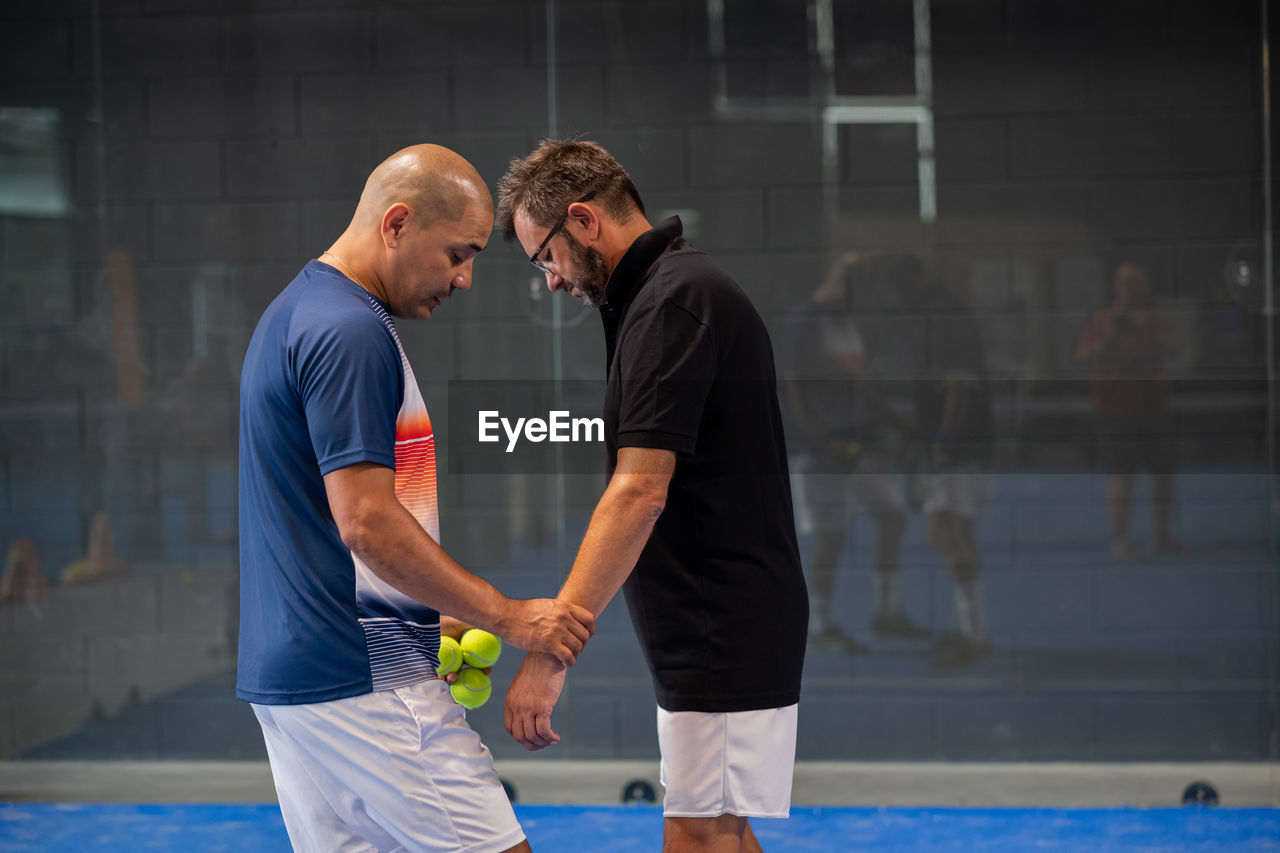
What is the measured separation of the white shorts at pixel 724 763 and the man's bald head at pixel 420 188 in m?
0.86

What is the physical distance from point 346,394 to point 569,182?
2.15 ft

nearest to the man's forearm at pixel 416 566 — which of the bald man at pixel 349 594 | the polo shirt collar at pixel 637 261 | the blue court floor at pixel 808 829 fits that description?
the bald man at pixel 349 594

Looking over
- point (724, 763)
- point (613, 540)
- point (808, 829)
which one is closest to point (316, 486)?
point (613, 540)

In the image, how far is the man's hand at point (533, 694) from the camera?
72.7 inches

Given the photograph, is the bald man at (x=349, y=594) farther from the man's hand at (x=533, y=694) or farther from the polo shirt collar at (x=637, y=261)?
the polo shirt collar at (x=637, y=261)

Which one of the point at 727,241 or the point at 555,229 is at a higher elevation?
the point at 727,241

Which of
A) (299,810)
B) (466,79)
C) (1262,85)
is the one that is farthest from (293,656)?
(1262,85)

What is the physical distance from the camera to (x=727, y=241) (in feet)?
10.7

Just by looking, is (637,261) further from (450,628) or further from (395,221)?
(450,628)

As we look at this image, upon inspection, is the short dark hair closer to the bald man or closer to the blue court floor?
the bald man

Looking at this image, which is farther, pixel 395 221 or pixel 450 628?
pixel 450 628

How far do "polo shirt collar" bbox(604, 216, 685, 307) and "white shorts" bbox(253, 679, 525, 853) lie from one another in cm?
71

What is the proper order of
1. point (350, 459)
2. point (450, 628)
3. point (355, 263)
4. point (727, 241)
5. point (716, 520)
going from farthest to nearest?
point (727, 241), point (450, 628), point (716, 520), point (355, 263), point (350, 459)

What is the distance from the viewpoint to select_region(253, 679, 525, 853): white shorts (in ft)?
5.13
